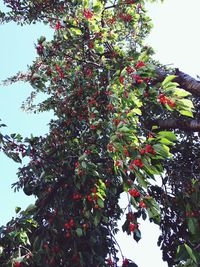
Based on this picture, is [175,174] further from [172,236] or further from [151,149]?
[151,149]

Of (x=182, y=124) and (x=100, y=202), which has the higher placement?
(x=182, y=124)

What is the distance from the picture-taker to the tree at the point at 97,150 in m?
3.68

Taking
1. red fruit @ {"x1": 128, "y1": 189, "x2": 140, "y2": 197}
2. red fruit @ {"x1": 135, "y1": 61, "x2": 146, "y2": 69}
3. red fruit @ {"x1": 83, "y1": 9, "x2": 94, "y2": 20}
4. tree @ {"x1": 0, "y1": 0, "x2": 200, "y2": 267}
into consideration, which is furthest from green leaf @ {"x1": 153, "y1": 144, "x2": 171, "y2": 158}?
red fruit @ {"x1": 83, "y1": 9, "x2": 94, "y2": 20}

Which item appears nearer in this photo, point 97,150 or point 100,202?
point 100,202

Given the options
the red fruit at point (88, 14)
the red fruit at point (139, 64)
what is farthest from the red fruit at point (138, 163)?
the red fruit at point (88, 14)

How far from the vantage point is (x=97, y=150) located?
5676mm

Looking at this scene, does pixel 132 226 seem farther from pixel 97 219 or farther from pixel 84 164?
pixel 84 164

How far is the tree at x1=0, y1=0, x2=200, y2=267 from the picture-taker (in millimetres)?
3678

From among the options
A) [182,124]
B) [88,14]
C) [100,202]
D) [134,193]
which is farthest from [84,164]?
[88,14]

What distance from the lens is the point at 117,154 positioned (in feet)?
11.8

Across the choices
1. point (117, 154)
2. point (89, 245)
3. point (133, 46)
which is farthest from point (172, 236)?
point (133, 46)

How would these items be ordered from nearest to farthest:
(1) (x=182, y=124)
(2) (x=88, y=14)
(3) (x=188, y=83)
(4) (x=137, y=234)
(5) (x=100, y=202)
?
(4) (x=137, y=234) → (5) (x=100, y=202) → (3) (x=188, y=83) → (1) (x=182, y=124) → (2) (x=88, y=14)

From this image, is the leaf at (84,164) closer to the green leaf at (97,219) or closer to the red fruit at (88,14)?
the green leaf at (97,219)

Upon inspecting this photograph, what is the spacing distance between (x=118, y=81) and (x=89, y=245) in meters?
2.88
